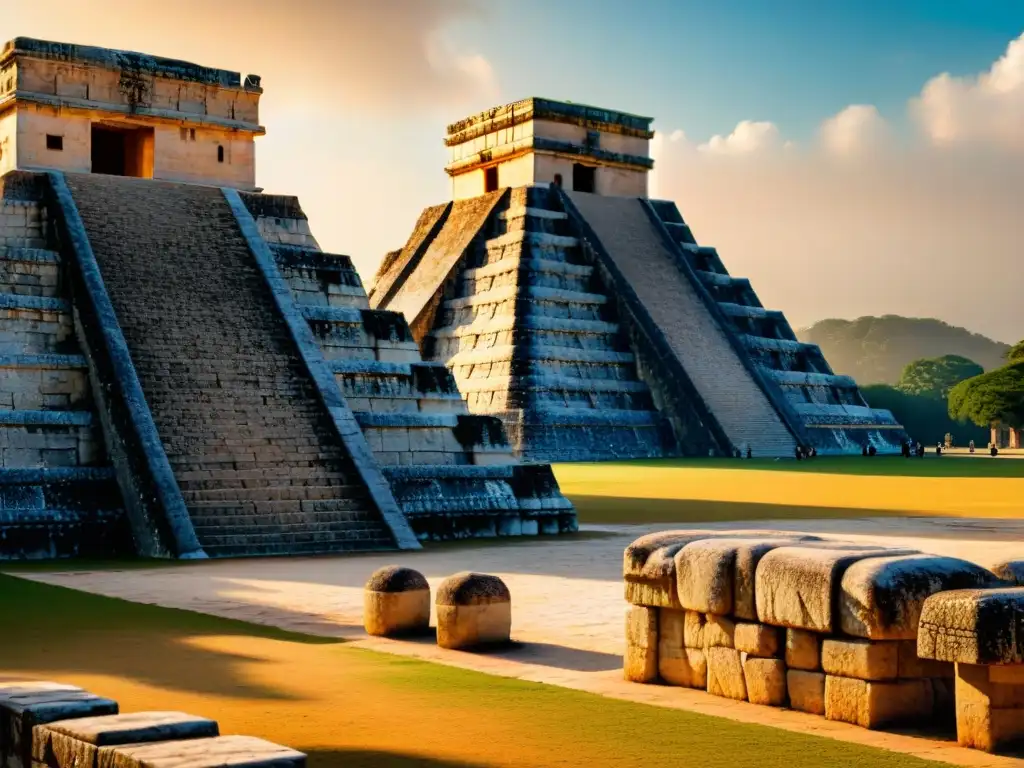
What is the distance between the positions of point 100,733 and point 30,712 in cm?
62

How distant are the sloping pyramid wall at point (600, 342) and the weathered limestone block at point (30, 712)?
Result: 105 ft

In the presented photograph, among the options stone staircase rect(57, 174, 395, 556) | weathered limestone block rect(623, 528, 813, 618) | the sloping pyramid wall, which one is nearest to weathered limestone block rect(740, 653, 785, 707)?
weathered limestone block rect(623, 528, 813, 618)

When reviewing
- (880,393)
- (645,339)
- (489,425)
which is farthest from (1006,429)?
Answer: (489,425)

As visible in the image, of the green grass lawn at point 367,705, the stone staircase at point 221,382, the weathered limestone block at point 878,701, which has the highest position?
the stone staircase at point 221,382

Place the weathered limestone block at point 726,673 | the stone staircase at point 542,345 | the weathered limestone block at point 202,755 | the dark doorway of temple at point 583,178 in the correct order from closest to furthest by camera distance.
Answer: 1. the weathered limestone block at point 202,755
2. the weathered limestone block at point 726,673
3. the stone staircase at point 542,345
4. the dark doorway of temple at point 583,178

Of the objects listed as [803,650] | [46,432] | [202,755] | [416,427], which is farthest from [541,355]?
[202,755]

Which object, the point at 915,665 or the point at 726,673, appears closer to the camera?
the point at 915,665

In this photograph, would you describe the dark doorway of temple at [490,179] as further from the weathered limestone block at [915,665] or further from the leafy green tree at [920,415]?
the weathered limestone block at [915,665]

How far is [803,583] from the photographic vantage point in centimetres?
750

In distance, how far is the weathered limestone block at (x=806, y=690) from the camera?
752 centimetres

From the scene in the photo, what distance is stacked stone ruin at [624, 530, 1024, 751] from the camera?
676cm

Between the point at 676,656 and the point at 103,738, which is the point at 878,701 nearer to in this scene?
the point at 676,656

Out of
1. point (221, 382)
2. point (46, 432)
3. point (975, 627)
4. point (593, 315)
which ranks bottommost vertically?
point (975, 627)

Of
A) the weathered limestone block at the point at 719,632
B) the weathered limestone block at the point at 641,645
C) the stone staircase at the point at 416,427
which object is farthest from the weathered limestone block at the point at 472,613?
the stone staircase at the point at 416,427
